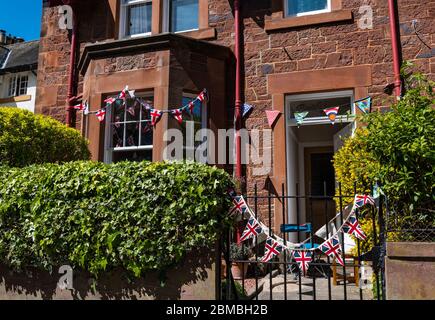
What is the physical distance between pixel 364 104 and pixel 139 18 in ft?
18.1

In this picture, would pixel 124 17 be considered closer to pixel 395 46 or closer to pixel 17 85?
pixel 395 46

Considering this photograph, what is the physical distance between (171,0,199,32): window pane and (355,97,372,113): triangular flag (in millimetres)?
3986

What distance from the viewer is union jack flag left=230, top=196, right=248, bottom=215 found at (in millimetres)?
4023

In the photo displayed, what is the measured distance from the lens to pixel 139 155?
7902 mm

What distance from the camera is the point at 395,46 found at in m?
7.16

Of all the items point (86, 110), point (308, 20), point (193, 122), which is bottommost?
point (193, 122)

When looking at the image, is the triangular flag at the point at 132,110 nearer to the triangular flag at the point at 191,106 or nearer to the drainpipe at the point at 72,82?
the triangular flag at the point at 191,106

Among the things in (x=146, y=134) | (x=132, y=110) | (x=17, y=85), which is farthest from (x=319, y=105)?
(x=17, y=85)

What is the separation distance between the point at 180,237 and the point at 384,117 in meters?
2.29

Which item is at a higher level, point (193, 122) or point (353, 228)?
point (193, 122)

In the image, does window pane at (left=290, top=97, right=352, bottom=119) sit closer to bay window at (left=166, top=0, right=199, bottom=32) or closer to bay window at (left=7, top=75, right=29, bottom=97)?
bay window at (left=166, top=0, right=199, bottom=32)

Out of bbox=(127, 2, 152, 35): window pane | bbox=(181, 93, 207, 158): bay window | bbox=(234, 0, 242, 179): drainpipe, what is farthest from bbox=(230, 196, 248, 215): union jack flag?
bbox=(127, 2, 152, 35): window pane
